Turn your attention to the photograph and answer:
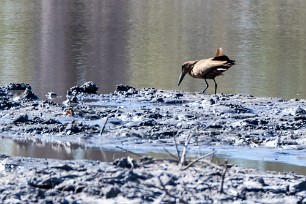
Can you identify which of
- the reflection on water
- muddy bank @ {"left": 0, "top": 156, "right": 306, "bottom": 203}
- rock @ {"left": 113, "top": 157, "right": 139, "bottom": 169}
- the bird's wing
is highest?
the bird's wing

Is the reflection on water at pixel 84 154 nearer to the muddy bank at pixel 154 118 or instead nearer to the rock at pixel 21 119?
the muddy bank at pixel 154 118

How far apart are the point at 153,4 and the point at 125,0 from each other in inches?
142

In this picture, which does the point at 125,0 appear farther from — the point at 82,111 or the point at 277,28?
the point at 82,111

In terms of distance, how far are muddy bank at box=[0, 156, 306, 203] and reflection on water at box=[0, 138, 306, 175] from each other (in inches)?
57.4

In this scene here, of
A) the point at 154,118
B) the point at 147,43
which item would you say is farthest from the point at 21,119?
the point at 147,43

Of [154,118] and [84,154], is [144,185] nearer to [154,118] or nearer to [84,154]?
[84,154]

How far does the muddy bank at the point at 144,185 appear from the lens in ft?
22.3

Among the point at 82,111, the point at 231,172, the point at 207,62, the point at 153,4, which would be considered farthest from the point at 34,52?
the point at 153,4

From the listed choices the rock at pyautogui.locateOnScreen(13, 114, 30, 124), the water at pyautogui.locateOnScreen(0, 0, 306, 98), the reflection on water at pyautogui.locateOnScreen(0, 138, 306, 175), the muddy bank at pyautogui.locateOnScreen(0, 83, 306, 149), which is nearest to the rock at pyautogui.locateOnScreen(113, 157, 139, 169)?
the reflection on water at pyautogui.locateOnScreen(0, 138, 306, 175)

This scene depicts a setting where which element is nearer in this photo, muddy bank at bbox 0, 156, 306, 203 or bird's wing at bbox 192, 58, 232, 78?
muddy bank at bbox 0, 156, 306, 203

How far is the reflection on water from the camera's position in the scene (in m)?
9.27

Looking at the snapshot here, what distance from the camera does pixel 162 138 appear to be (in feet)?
34.5

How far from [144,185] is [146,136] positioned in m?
3.61

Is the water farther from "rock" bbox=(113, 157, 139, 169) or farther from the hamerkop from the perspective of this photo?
"rock" bbox=(113, 157, 139, 169)
